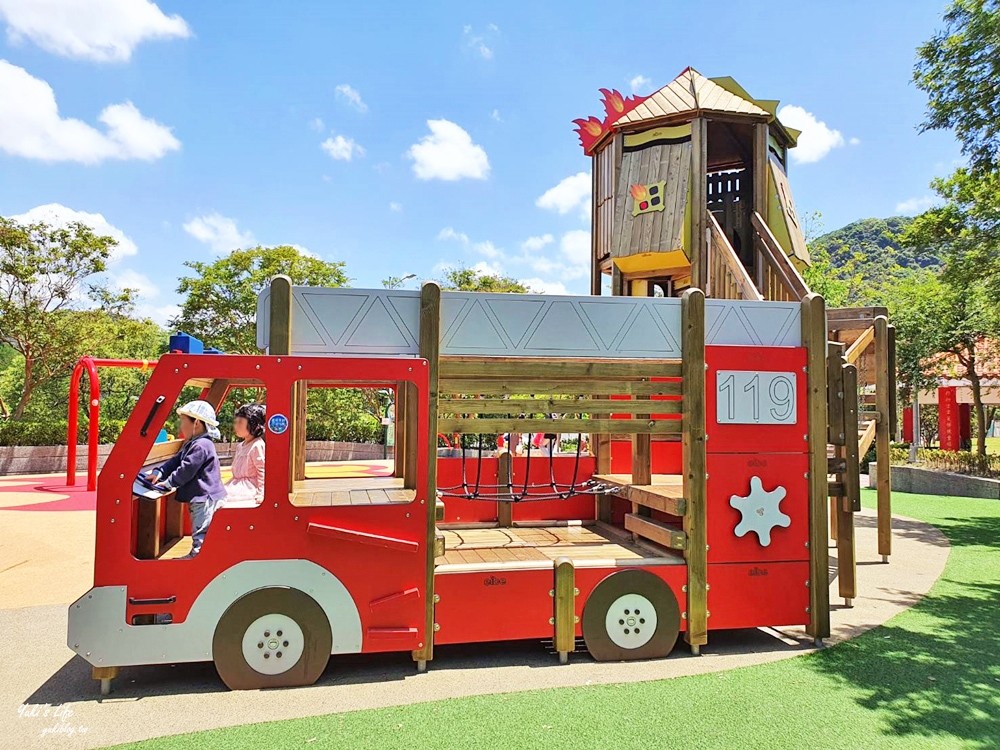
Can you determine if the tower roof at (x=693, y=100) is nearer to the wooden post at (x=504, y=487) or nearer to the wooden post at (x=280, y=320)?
the wooden post at (x=504, y=487)

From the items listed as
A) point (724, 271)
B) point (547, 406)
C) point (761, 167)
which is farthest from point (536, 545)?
point (761, 167)

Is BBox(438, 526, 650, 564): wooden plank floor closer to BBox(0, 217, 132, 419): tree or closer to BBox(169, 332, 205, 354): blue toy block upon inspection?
BBox(169, 332, 205, 354): blue toy block

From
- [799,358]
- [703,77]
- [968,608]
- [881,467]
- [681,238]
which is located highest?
[703,77]

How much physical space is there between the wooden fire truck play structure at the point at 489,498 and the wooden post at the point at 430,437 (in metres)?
0.01

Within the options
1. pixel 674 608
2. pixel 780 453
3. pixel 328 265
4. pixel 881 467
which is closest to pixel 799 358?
pixel 780 453

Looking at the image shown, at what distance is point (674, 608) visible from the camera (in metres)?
5.27

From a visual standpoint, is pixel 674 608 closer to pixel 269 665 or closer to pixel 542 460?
pixel 542 460

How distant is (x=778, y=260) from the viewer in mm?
8602

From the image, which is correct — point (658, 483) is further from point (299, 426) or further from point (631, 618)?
point (299, 426)

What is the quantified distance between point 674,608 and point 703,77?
7.35m

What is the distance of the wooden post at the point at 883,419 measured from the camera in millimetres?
7984

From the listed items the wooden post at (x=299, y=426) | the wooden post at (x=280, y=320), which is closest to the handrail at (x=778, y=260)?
the wooden post at (x=299, y=426)

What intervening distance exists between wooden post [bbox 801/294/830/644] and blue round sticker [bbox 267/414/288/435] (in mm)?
4013

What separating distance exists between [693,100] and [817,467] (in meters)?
5.36
